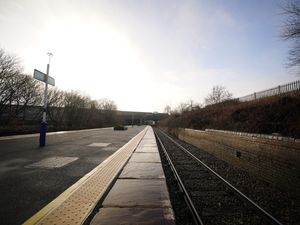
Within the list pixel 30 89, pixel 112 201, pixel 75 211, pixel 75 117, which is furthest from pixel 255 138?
pixel 75 117

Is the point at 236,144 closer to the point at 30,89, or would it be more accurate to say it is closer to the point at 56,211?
the point at 56,211

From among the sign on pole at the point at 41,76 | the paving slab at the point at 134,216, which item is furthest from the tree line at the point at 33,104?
the paving slab at the point at 134,216

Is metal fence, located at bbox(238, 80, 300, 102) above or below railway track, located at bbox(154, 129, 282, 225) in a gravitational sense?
above

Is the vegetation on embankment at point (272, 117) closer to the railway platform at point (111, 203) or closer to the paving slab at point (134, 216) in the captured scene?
the railway platform at point (111, 203)

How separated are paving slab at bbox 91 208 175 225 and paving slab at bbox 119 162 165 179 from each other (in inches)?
119

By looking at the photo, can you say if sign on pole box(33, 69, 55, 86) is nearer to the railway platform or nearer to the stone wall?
the railway platform

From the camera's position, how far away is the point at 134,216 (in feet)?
14.7

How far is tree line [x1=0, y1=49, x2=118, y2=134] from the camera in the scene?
36.2 m

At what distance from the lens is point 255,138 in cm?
862

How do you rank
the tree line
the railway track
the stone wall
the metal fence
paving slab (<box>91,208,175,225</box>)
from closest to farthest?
paving slab (<box>91,208,175,225</box>)
the railway track
the stone wall
the metal fence
the tree line

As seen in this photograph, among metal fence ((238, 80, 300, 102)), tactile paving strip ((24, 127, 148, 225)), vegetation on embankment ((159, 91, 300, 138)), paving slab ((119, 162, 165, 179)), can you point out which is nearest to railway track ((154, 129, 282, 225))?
paving slab ((119, 162, 165, 179))

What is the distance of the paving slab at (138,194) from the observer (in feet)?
17.1

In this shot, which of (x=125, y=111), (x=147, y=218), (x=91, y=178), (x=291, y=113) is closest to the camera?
(x=147, y=218)

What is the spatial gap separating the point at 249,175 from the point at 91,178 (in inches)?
221
